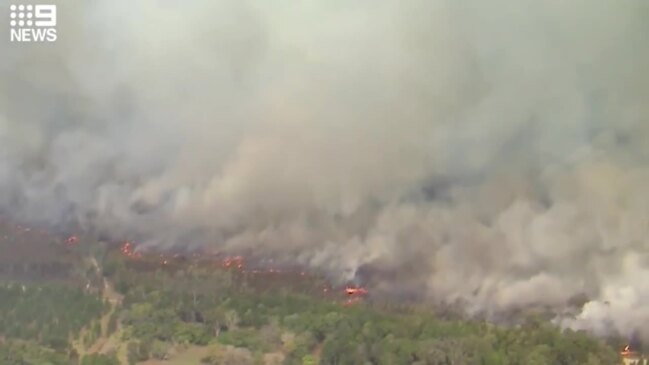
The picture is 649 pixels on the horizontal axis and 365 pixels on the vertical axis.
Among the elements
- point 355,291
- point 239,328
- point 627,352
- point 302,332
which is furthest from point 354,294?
point 627,352

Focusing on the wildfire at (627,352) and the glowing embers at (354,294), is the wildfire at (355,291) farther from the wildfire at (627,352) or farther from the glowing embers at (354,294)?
the wildfire at (627,352)

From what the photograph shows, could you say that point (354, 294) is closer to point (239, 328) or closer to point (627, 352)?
point (239, 328)

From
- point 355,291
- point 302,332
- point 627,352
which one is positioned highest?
point 355,291

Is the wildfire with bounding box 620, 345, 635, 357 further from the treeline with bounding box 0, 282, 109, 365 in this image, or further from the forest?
the treeline with bounding box 0, 282, 109, 365

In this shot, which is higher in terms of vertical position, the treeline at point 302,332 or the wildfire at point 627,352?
the treeline at point 302,332

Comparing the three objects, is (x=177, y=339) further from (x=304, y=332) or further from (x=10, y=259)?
(x=10, y=259)

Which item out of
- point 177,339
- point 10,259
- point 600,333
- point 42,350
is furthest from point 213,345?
point 600,333

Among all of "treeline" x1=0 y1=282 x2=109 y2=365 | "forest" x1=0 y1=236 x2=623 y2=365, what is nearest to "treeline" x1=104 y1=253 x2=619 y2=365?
"forest" x1=0 y1=236 x2=623 y2=365

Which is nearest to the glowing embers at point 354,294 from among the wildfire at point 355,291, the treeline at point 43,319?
the wildfire at point 355,291
